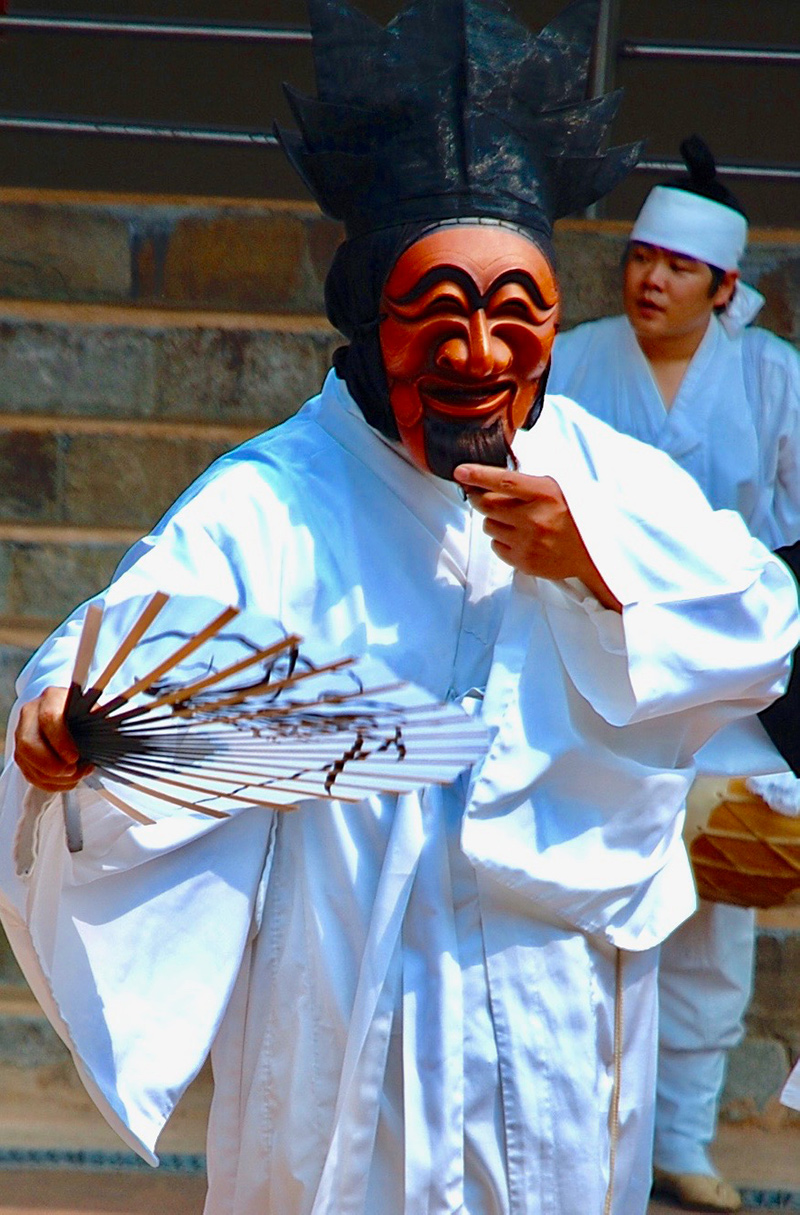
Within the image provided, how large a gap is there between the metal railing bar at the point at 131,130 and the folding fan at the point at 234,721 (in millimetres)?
4039

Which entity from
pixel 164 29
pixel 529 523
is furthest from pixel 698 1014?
pixel 164 29

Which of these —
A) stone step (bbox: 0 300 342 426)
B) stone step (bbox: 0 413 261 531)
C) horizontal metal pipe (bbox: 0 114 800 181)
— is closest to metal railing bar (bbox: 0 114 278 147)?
horizontal metal pipe (bbox: 0 114 800 181)

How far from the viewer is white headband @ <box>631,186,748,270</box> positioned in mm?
4727

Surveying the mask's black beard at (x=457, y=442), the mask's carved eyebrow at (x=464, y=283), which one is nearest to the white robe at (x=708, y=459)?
the mask's black beard at (x=457, y=442)

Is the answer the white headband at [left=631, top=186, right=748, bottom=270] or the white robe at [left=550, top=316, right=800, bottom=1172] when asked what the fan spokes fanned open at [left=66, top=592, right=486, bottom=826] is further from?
Answer: the white headband at [left=631, top=186, right=748, bottom=270]

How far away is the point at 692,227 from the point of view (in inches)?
186

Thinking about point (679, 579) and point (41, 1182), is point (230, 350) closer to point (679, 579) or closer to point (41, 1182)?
point (41, 1182)

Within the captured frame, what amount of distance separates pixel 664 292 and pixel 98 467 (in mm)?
1774

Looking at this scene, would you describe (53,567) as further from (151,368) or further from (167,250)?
(167,250)

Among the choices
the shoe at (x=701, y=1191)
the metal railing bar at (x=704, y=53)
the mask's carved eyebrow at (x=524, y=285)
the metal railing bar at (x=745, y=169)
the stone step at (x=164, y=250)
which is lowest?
the shoe at (x=701, y=1191)

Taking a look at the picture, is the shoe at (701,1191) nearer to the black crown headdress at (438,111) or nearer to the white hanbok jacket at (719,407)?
the white hanbok jacket at (719,407)

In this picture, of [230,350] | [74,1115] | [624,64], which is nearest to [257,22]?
[624,64]

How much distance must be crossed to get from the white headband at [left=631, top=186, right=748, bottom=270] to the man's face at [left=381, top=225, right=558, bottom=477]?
224 cm

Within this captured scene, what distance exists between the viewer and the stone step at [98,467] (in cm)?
552
